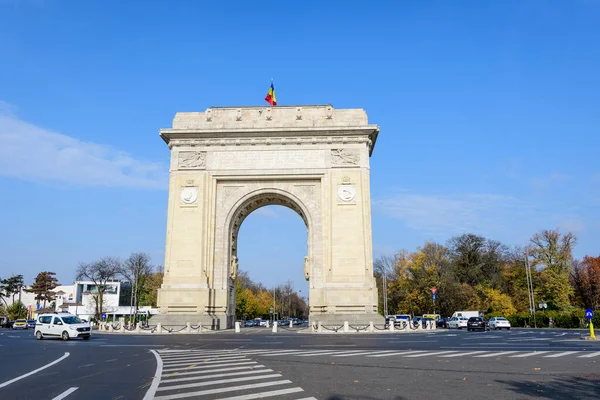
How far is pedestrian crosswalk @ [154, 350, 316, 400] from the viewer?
771 cm

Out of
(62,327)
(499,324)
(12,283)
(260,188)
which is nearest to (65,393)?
(62,327)

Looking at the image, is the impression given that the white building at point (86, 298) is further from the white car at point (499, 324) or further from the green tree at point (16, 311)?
the white car at point (499, 324)

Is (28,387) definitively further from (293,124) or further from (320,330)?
(293,124)

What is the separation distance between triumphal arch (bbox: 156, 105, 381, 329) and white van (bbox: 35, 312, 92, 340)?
957 centimetres

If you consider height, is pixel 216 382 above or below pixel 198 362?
above

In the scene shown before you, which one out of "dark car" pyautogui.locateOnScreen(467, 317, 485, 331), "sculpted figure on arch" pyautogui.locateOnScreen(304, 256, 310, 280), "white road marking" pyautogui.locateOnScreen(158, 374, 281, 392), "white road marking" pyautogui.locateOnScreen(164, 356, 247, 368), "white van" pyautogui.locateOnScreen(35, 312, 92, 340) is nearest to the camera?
"white road marking" pyautogui.locateOnScreen(158, 374, 281, 392)

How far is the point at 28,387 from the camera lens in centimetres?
860

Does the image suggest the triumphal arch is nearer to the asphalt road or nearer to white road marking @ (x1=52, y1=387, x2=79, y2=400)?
the asphalt road

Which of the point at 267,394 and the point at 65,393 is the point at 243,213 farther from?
the point at 267,394

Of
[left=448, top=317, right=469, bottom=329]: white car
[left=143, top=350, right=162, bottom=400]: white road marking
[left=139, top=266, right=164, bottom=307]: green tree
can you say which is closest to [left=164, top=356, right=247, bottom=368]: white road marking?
[left=143, top=350, right=162, bottom=400]: white road marking

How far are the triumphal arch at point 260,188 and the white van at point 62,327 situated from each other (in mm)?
9566

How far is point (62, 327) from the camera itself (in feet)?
84.7

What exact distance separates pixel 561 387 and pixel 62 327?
990 inches

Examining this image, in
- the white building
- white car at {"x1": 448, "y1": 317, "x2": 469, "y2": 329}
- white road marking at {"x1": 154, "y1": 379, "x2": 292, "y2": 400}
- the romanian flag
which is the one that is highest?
the romanian flag
